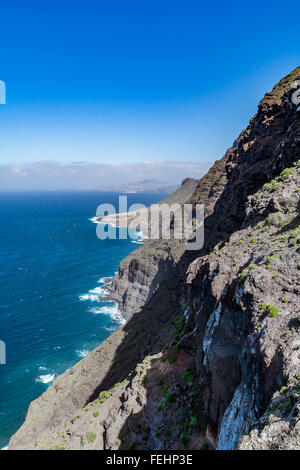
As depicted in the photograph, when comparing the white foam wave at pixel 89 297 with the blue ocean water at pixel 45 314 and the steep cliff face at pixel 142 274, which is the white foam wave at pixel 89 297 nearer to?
the blue ocean water at pixel 45 314

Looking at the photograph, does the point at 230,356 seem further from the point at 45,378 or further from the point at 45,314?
the point at 45,314

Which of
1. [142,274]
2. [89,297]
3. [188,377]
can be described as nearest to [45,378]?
[89,297]

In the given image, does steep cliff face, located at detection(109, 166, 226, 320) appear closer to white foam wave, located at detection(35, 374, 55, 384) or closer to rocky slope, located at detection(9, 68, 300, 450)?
white foam wave, located at detection(35, 374, 55, 384)

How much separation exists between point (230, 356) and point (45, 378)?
59427 mm

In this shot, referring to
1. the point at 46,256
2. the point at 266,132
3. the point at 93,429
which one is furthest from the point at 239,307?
the point at 46,256

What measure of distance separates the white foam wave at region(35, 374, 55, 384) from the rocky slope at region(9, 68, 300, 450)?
1593cm

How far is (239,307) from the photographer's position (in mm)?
14898

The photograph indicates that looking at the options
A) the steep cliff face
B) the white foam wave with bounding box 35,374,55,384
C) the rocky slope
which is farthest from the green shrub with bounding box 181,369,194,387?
the steep cliff face

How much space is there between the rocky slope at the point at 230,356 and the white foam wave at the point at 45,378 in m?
15.9

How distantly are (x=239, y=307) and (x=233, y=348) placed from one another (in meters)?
2.31

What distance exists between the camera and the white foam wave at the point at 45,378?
200 feet

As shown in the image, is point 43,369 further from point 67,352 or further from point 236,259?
point 236,259

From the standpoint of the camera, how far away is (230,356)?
49.8ft

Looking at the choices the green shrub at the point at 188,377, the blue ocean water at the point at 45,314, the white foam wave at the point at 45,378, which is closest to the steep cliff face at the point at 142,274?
the blue ocean water at the point at 45,314
